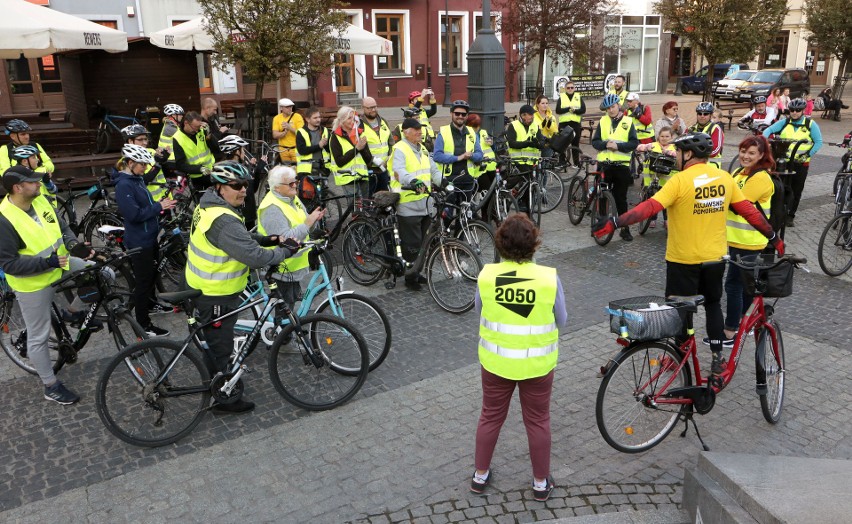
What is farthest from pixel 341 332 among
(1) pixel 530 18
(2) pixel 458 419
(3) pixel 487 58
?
(1) pixel 530 18

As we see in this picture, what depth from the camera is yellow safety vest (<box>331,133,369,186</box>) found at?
880 centimetres

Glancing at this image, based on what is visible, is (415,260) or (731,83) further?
(731,83)

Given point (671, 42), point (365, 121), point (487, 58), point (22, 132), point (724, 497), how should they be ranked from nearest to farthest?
point (724, 497)
point (22, 132)
point (365, 121)
point (487, 58)
point (671, 42)

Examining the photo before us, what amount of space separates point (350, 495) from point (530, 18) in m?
16.5

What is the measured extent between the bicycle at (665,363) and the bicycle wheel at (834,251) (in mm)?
3885

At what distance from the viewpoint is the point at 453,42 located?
28281mm

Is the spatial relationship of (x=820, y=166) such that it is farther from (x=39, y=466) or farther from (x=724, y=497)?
(x=39, y=466)

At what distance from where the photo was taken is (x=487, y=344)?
3.81 meters

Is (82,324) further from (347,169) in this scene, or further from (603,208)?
(603,208)

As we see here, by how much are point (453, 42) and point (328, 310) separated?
24705 mm

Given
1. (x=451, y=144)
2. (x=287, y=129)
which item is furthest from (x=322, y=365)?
(x=287, y=129)

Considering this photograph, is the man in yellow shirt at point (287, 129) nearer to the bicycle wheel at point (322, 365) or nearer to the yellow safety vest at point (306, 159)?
the yellow safety vest at point (306, 159)

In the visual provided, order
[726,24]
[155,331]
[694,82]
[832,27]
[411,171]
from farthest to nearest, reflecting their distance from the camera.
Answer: [694,82], [832,27], [726,24], [411,171], [155,331]

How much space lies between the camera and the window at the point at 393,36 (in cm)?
2661
